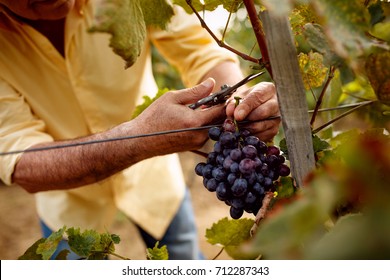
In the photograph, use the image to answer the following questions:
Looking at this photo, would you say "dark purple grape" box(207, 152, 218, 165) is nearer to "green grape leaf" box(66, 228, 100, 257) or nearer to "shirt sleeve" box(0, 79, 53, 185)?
"green grape leaf" box(66, 228, 100, 257)

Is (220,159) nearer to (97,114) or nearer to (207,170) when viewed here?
(207,170)

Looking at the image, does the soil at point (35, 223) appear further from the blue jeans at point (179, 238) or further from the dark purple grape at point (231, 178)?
the dark purple grape at point (231, 178)

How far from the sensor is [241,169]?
2.23ft

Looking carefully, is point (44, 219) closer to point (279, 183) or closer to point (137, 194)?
point (137, 194)

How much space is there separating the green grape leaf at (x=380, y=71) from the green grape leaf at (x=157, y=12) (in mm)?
396

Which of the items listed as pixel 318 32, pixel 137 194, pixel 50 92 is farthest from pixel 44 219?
pixel 318 32

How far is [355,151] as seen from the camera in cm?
30

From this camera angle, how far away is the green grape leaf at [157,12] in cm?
78

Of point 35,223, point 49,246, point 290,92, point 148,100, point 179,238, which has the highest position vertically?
point 290,92

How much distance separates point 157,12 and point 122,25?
11.7 inches

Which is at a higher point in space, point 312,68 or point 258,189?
point 312,68

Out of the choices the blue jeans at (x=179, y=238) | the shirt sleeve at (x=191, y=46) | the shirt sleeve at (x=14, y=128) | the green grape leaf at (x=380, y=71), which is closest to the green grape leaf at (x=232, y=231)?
the green grape leaf at (x=380, y=71)

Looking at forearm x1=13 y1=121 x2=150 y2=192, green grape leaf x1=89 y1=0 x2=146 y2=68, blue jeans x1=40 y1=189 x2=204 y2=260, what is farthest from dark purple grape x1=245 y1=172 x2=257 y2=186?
blue jeans x1=40 y1=189 x2=204 y2=260

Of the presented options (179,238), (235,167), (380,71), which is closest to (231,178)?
(235,167)
